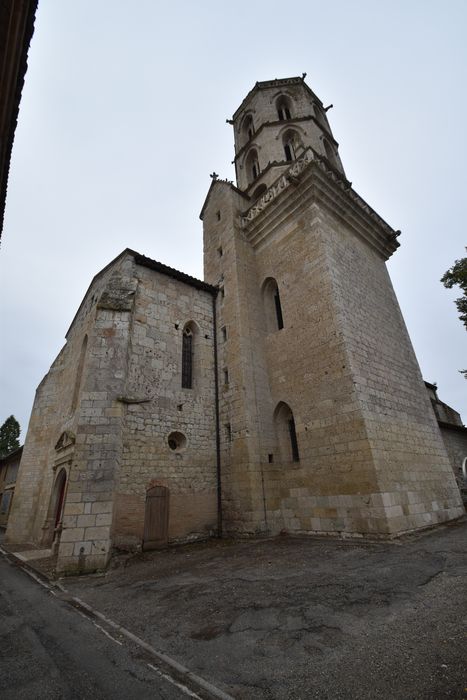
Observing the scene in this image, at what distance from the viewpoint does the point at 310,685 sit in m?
2.63

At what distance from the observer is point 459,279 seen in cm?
1230

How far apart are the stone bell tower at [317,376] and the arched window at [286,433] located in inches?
1.5

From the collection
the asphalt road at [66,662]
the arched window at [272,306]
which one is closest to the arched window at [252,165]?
the arched window at [272,306]

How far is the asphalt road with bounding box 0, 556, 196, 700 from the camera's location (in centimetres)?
279

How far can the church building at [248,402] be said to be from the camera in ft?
27.9

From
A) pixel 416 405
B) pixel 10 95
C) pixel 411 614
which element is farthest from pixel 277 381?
pixel 10 95

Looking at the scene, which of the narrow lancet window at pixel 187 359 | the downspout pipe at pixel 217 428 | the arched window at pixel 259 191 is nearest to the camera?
the downspout pipe at pixel 217 428

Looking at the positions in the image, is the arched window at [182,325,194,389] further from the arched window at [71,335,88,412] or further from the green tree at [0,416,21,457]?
the green tree at [0,416,21,457]

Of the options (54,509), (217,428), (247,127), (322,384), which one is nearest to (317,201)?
(322,384)

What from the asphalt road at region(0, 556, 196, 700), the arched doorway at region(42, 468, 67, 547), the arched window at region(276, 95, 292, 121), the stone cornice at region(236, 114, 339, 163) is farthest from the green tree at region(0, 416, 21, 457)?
the arched window at region(276, 95, 292, 121)

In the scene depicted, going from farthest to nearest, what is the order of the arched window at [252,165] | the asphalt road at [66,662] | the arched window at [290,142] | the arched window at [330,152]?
the arched window at [252,165], the arched window at [330,152], the arched window at [290,142], the asphalt road at [66,662]

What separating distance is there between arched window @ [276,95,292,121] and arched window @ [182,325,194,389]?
50.7 ft

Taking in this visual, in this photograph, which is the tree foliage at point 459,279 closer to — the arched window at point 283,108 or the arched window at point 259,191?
the arched window at point 259,191

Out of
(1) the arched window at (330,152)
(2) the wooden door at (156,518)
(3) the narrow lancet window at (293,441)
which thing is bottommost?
(2) the wooden door at (156,518)
